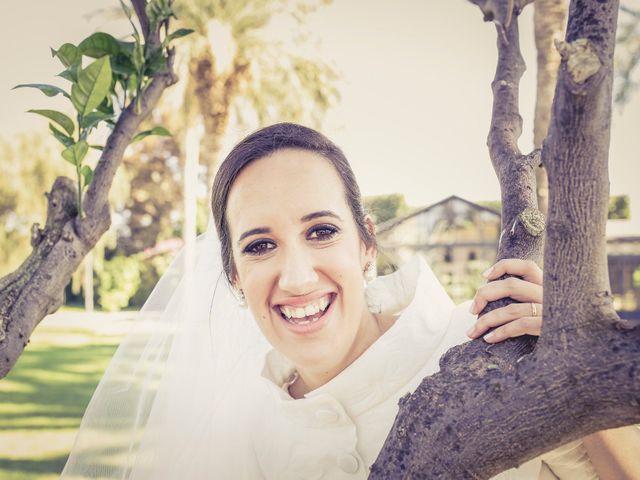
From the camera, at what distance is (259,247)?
1.57 meters

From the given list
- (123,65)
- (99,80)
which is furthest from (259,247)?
(123,65)

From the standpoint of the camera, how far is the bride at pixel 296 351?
4.98 feet

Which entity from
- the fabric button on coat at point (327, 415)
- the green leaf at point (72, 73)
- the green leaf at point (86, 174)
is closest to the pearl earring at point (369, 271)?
the fabric button on coat at point (327, 415)

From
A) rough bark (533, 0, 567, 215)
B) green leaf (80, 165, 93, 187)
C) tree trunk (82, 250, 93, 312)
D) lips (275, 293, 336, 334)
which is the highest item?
rough bark (533, 0, 567, 215)

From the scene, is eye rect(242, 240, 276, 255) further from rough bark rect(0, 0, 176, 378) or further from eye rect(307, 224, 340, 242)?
rough bark rect(0, 0, 176, 378)

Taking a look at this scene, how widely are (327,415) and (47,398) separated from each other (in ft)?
21.7

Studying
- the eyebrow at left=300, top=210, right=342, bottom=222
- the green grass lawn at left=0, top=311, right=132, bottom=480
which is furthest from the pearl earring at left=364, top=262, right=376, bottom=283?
the green grass lawn at left=0, top=311, right=132, bottom=480

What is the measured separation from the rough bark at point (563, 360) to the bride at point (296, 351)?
0.18 m

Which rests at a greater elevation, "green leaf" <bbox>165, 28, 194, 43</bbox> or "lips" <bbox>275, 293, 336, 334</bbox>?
"green leaf" <bbox>165, 28, 194, 43</bbox>

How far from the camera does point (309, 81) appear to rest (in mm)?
13320

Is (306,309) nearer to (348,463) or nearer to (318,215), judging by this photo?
(318,215)

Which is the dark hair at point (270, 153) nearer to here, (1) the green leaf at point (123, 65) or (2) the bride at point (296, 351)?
(2) the bride at point (296, 351)

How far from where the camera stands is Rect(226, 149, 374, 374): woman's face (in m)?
1.51

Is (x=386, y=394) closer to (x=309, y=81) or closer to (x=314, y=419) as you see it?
(x=314, y=419)
